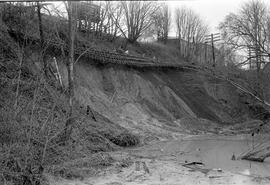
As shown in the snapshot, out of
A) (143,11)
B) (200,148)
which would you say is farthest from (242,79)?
(143,11)

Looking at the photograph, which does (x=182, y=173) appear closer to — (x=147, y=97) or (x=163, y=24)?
(x=147, y=97)

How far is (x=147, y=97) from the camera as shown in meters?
31.6

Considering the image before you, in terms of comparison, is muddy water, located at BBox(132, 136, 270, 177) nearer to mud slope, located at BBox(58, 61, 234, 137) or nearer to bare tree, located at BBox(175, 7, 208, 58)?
mud slope, located at BBox(58, 61, 234, 137)

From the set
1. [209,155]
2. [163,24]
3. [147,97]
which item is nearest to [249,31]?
[209,155]

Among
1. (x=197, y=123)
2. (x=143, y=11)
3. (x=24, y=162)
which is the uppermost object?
(x=143, y=11)

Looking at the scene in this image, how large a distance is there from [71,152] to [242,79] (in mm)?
12693

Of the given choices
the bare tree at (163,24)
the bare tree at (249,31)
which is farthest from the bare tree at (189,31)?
the bare tree at (249,31)

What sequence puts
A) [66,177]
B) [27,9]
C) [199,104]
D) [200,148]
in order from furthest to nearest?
[199,104] → [27,9] → [200,148] → [66,177]

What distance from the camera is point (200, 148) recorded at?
766 inches

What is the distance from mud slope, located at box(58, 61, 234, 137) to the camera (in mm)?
25031

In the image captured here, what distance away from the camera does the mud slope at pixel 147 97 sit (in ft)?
82.1

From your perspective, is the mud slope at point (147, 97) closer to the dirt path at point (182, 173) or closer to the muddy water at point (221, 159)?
the muddy water at point (221, 159)

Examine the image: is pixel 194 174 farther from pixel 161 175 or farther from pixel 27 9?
pixel 27 9

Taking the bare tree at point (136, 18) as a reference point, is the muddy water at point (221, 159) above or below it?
below
